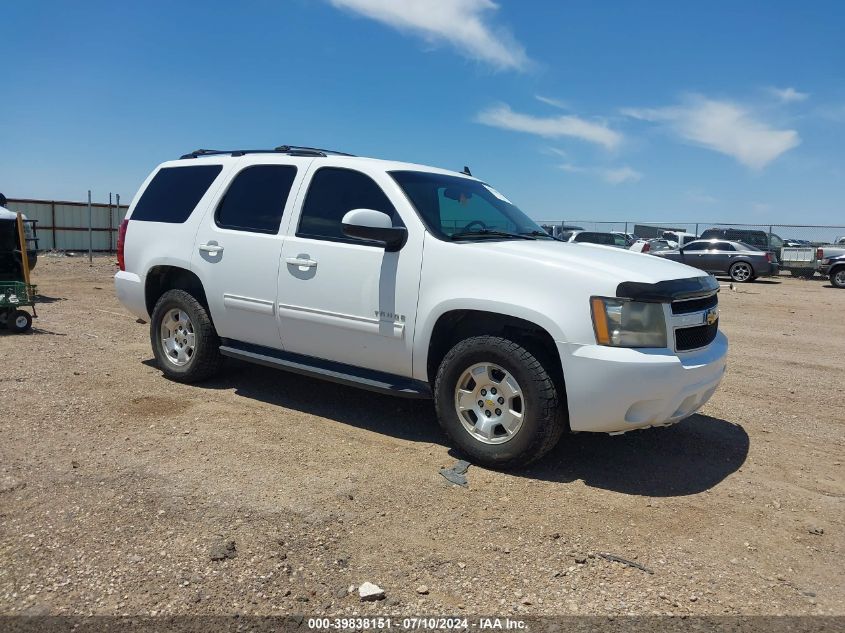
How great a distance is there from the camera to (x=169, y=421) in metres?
5.02

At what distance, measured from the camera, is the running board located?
4598mm

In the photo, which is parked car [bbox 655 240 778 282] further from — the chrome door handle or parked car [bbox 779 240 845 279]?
the chrome door handle

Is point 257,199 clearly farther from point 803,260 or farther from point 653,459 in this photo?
point 803,260

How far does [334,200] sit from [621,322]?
237 centimetres

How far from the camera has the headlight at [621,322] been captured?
384 cm

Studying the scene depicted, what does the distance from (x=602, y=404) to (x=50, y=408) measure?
4180 mm

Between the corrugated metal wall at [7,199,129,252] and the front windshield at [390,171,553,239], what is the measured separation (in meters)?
24.0

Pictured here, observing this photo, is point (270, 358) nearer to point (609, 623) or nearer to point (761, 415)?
point (609, 623)

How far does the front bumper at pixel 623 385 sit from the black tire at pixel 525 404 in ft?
0.45

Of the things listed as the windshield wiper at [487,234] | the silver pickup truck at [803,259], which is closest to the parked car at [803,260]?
the silver pickup truck at [803,259]

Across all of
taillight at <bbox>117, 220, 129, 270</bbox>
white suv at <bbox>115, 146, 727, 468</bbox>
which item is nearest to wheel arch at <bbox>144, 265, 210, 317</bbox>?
white suv at <bbox>115, 146, 727, 468</bbox>

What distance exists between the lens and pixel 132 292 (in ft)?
20.9

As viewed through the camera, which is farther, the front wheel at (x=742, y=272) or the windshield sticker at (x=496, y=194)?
the front wheel at (x=742, y=272)

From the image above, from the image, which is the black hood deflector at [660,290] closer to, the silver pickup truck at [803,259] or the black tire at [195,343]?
the black tire at [195,343]
